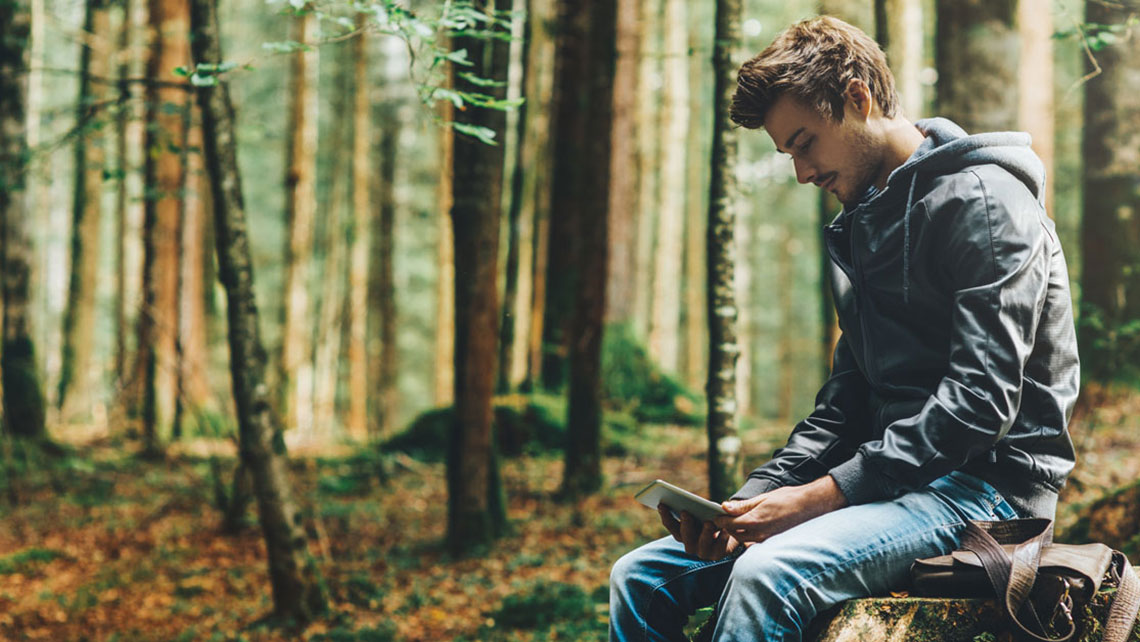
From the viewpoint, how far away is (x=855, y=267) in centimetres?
264

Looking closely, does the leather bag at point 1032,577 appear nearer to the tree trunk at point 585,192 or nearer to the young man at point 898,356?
the young man at point 898,356

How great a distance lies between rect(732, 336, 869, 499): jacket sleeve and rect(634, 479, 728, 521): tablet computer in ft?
1.02

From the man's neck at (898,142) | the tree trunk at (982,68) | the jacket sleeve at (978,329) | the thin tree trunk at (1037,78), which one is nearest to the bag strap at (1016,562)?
the jacket sleeve at (978,329)

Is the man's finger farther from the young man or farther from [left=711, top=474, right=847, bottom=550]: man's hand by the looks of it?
[left=711, top=474, right=847, bottom=550]: man's hand

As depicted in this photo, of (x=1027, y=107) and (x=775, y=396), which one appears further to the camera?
(x=775, y=396)

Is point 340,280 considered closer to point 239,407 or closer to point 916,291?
point 239,407

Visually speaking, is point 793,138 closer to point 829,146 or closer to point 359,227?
point 829,146

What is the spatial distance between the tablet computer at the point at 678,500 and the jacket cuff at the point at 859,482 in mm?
330

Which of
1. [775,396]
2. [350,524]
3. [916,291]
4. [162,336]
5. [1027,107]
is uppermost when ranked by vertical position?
[1027,107]

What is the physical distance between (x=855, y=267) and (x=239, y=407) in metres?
4.10

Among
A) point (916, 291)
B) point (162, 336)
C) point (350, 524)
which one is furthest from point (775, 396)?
point (916, 291)

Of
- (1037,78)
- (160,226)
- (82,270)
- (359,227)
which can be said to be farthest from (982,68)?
(82,270)

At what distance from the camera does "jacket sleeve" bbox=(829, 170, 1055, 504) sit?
2.19 metres

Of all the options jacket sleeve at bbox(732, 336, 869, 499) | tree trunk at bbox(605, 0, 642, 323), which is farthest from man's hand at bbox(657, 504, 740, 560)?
tree trunk at bbox(605, 0, 642, 323)
